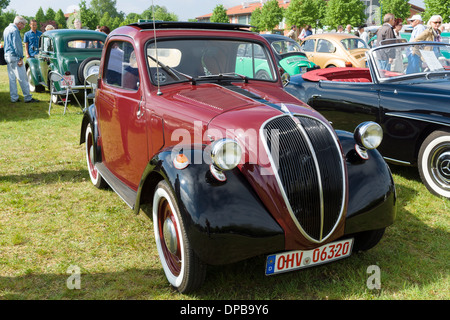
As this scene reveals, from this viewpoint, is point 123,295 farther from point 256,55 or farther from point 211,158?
point 256,55

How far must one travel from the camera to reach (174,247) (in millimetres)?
2947

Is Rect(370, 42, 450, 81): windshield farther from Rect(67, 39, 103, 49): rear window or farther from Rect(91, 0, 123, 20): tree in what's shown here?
Rect(91, 0, 123, 20): tree

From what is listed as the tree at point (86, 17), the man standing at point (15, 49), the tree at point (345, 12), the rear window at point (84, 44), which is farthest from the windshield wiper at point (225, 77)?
the tree at point (86, 17)

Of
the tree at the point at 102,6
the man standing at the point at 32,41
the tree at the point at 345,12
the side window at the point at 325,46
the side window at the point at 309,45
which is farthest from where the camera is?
the tree at the point at 102,6

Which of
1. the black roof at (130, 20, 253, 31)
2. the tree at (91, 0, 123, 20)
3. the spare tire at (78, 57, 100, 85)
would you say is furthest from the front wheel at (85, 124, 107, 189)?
the tree at (91, 0, 123, 20)

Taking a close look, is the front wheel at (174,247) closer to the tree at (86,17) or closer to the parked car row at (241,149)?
the parked car row at (241,149)

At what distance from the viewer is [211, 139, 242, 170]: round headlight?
269cm

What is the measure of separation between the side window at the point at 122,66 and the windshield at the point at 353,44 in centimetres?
1067

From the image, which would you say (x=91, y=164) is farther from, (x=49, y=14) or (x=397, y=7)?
(x=49, y=14)

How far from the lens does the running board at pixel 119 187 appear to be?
12.4ft

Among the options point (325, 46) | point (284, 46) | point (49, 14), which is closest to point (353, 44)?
point (325, 46)

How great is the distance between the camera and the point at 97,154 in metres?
4.88

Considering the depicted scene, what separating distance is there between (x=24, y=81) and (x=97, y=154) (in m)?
7.09

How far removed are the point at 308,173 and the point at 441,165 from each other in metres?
2.70
